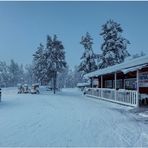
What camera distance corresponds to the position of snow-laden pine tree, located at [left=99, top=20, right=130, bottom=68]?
39.9m

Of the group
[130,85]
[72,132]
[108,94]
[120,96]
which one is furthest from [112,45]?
[72,132]

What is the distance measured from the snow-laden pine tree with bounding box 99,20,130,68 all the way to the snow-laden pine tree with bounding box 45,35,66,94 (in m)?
7.71

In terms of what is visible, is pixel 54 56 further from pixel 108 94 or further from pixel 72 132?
pixel 72 132

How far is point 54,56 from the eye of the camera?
44406 mm

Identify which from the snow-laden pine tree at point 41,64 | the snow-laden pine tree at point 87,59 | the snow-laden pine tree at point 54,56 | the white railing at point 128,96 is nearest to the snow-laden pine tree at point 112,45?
the snow-laden pine tree at point 87,59

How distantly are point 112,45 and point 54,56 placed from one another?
10.0 meters

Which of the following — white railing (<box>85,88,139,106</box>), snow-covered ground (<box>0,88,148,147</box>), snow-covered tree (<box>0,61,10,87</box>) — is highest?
snow-covered tree (<box>0,61,10,87</box>)

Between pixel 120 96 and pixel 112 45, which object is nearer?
pixel 120 96

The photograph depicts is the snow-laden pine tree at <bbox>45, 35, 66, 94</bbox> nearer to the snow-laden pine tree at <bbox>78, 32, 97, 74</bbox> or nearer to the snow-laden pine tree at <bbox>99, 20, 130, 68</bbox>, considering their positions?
the snow-laden pine tree at <bbox>78, 32, 97, 74</bbox>

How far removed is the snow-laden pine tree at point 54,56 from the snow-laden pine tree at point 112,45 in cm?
771

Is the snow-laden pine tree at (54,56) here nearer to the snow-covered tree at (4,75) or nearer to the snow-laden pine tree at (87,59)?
the snow-laden pine tree at (87,59)

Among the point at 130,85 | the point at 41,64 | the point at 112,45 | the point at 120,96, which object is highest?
the point at 112,45

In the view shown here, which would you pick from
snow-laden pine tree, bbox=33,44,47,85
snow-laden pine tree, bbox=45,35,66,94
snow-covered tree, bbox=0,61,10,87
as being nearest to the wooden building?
snow-laden pine tree, bbox=45,35,66,94

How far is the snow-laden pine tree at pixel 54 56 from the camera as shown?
1743 inches
